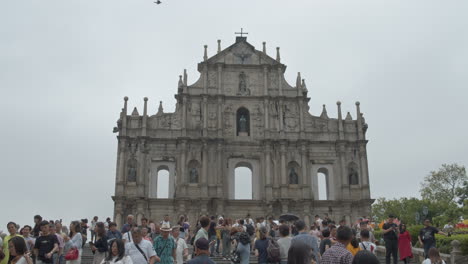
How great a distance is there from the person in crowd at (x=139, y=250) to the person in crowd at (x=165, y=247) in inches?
34.9

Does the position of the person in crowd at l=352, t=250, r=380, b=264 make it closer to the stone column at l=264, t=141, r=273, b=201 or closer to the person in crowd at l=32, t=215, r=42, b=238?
the person in crowd at l=32, t=215, r=42, b=238

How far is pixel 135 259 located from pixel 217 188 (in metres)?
24.9

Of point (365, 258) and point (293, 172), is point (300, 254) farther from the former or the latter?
point (293, 172)

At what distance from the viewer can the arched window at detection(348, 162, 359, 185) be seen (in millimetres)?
34750

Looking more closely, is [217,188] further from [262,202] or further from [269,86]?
[269,86]

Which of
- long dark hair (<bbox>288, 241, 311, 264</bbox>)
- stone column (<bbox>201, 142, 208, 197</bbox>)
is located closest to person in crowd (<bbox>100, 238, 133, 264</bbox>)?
long dark hair (<bbox>288, 241, 311, 264</bbox>)

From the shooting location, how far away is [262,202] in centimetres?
3375

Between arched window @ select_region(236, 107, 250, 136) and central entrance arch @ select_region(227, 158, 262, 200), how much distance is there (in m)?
2.07

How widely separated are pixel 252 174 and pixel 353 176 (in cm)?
704

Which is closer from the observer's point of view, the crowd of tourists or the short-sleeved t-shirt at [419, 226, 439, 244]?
the crowd of tourists

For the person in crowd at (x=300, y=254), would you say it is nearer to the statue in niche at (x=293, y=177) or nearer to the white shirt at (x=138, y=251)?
the white shirt at (x=138, y=251)

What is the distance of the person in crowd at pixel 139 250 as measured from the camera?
881cm

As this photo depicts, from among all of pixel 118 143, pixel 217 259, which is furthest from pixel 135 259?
pixel 118 143

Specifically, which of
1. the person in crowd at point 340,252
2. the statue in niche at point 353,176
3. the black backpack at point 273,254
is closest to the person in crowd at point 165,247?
the black backpack at point 273,254
